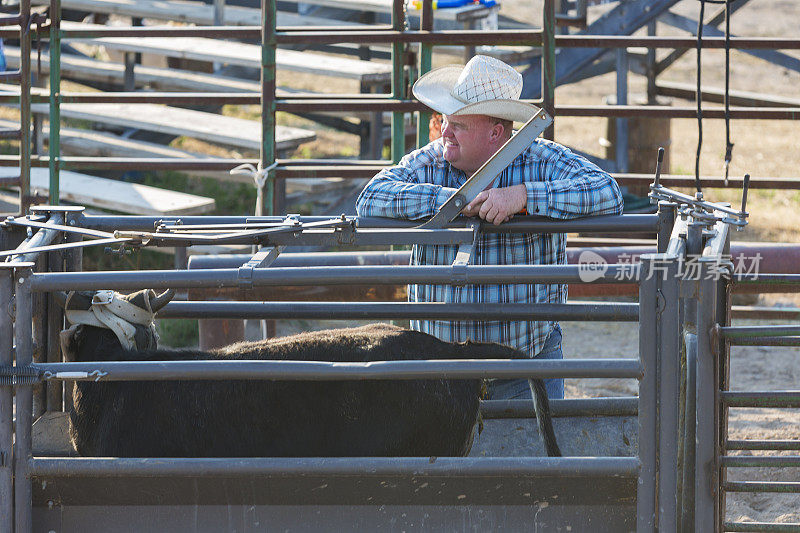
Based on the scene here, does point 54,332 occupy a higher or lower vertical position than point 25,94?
lower

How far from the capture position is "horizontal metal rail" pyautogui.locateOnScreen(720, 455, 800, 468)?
220cm

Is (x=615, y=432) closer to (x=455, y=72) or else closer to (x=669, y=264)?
(x=669, y=264)

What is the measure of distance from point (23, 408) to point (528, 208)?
137cm

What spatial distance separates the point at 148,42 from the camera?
8305 millimetres

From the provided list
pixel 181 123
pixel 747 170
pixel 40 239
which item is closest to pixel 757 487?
pixel 40 239

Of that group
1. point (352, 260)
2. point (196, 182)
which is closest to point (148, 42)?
point (196, 182)

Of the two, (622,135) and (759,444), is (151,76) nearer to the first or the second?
(622,135)

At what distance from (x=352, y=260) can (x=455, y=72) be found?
813mm

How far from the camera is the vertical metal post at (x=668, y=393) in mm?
1999

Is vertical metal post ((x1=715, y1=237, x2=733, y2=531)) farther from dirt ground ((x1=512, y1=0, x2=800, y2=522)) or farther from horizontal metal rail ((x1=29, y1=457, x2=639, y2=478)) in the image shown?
dirt ground ((x1=512, y1=0, x2=800, y2=522))

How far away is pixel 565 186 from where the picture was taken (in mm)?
2820

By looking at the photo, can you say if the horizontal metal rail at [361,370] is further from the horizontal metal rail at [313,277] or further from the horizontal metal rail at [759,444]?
the horizontal metal rail at [759,444]

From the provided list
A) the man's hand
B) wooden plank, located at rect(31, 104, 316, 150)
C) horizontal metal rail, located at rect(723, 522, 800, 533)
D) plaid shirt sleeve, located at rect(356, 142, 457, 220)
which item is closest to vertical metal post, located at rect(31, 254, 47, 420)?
plaid shirt sleeve, located at rect(356, 142, 457, 220)

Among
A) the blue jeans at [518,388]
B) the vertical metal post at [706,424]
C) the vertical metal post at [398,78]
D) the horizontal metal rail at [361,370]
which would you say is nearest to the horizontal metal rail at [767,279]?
the vertical metal post at [706,424]
